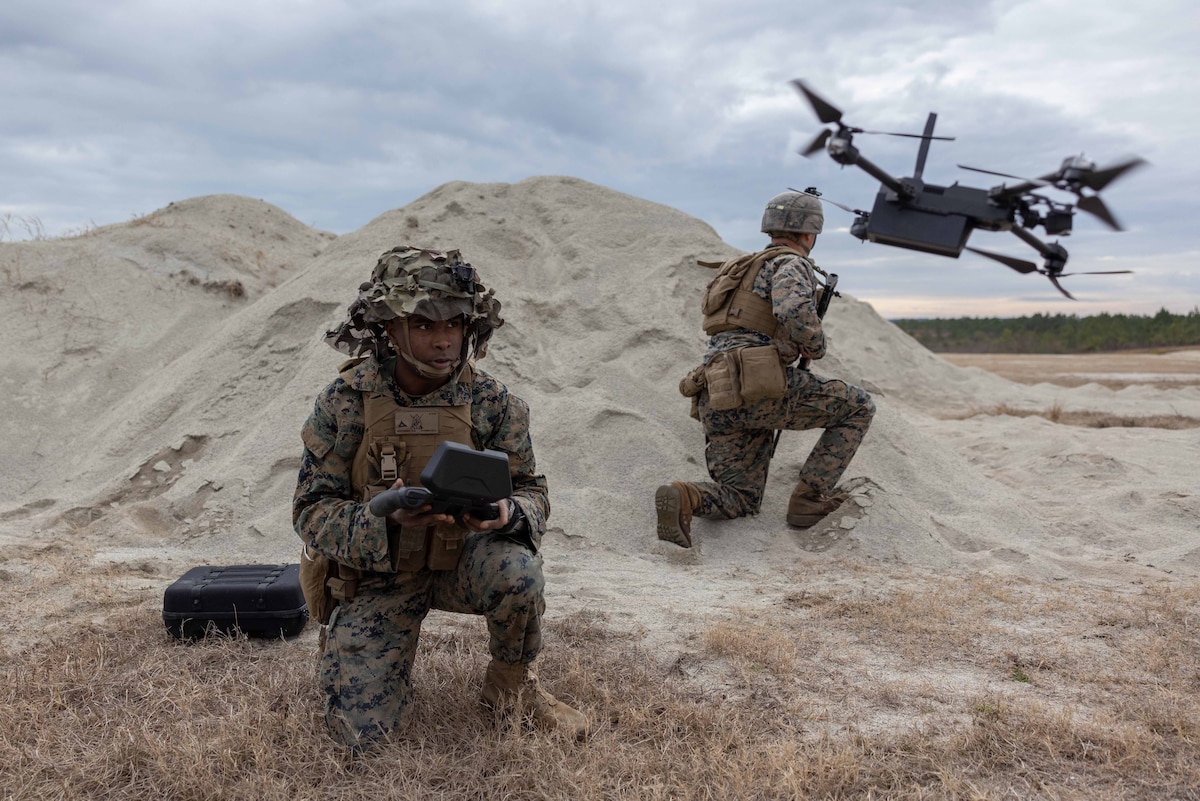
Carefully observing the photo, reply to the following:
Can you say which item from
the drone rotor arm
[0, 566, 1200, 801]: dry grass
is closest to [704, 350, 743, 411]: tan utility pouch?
[0, 566, 1200, 801]: dry grass

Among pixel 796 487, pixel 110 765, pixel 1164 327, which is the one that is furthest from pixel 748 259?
pixel 1164 327

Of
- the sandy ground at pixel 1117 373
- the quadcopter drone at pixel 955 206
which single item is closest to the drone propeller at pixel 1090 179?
the quadcopter drone at pixel 955 206

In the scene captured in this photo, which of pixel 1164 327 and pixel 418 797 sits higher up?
pixel 1164 327

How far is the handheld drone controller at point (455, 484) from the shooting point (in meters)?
2.07

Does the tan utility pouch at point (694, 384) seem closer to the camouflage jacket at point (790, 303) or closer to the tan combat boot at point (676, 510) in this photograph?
the camouflage jacket at point (790, 303)

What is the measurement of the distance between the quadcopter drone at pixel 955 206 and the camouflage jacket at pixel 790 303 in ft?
3.68

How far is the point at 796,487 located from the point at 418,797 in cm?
339

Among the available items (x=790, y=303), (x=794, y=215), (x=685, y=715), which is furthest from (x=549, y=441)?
(x=685, y=715)

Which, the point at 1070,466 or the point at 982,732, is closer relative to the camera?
the point at 982,732

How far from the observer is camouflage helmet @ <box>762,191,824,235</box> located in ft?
16.1

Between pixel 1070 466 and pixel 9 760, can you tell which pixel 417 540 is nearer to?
pixel 9 760

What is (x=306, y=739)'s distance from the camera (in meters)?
2.38

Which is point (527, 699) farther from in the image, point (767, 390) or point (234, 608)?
point (767, 390)

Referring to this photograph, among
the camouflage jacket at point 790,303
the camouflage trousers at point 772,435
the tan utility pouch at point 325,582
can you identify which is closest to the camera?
the tan utility pouch at point 325,582
